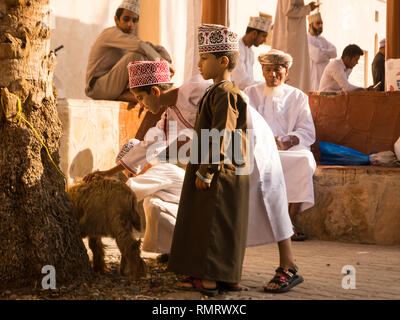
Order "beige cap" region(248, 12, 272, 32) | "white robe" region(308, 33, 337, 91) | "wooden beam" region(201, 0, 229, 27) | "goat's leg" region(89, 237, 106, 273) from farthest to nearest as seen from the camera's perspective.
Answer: "white robe" region(308, 33, 337, 91) < "beige cap" region(248, 12, 272, 32) < "wooden beam" region(201, 0, 229, 27) < "goat's leg" region(89, 237, 106, 273)

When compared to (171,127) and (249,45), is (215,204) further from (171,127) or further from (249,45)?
(249,45)

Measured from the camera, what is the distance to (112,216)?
4125 mm

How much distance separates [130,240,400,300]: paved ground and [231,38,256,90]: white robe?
10.5 ft

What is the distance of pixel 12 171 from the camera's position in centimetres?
389

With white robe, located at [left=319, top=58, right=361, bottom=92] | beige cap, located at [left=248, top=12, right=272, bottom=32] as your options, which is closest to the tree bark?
beige cap, located at [left=248, top=12, right=272, bottom=32]

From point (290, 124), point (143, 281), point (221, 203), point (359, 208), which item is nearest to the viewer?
point (221, 203)

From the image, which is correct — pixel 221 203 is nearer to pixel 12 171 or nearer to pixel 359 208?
pixel 12 171

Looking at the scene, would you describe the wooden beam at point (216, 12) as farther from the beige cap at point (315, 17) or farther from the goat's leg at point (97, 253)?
the goat's leg at point (97, 253)

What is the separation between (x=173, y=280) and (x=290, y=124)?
3291 millimetres

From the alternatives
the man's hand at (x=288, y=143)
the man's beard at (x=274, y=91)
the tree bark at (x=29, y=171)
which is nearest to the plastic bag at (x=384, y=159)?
the man's hand at (x=288, y=143)

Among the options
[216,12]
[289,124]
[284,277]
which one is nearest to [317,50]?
[216,12]

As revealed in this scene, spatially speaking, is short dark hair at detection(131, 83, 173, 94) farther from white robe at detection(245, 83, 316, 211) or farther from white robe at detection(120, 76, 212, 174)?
white robe at detection(245, 83, 316, 211)

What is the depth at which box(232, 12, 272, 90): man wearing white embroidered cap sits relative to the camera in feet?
29.6

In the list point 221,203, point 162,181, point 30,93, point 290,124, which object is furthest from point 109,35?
point 221,203
